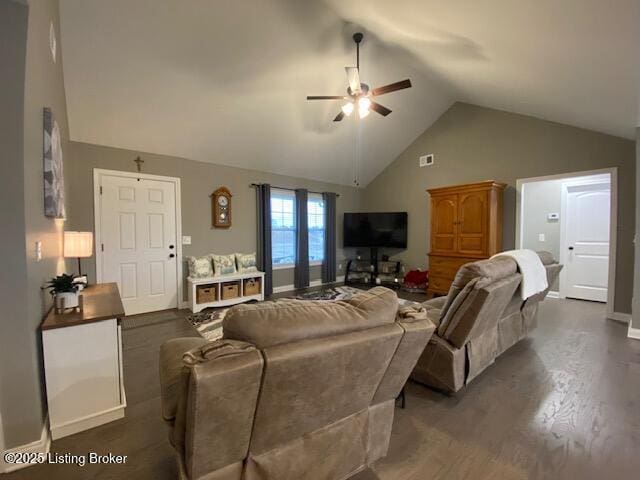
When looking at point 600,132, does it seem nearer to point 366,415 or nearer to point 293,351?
point 366,415

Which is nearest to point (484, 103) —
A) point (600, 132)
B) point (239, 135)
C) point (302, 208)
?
point (600, 132)

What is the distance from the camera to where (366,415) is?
1.40m

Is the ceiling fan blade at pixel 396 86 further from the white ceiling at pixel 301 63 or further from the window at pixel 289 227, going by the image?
the window at pixel 289 227

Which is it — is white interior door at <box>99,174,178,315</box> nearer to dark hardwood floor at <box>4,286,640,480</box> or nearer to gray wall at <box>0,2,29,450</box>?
dark hardwood floor at <box>4,286,640,480</box>

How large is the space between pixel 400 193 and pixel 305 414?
229 inches

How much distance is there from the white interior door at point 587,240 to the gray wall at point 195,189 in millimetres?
4809

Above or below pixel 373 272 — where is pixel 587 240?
above

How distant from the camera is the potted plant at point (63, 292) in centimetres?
190

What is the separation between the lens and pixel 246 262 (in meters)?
4.96

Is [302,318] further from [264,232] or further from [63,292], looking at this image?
[264,232]

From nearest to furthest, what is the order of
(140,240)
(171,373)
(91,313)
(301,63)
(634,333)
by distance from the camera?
(171,373) < (91,313) < (634,333) < (301,63) < (140,240)

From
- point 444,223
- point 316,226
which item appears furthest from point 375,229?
point 444,223

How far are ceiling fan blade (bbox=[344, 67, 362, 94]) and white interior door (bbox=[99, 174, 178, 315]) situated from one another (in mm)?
2997

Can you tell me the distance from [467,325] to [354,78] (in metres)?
2.73
